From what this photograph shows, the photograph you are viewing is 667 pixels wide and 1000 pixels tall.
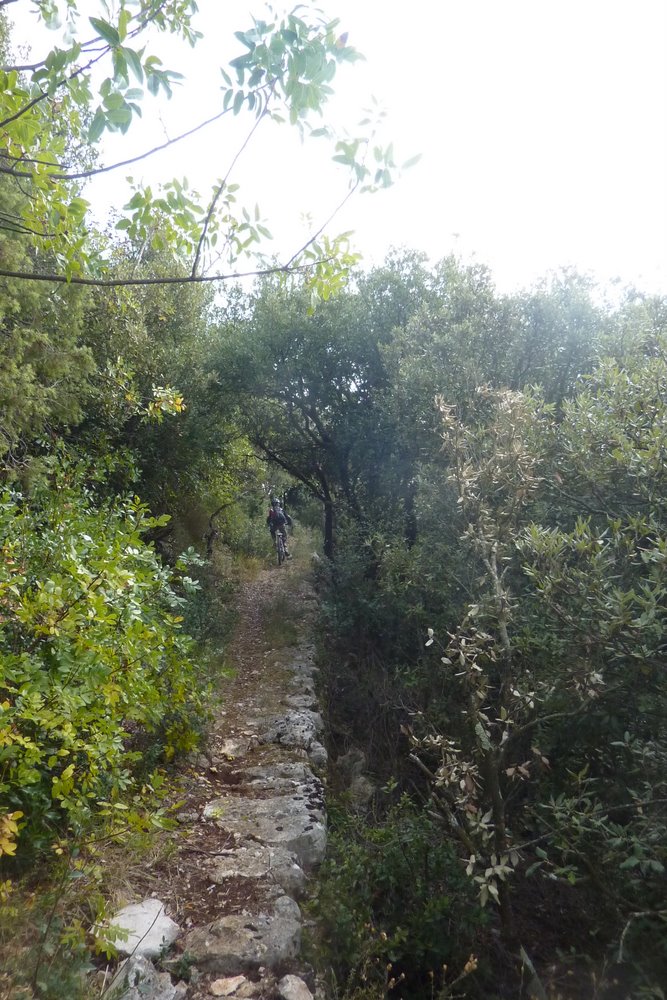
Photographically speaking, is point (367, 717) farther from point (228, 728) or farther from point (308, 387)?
point (308, 387)

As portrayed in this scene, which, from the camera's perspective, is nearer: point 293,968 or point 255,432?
point 293,968

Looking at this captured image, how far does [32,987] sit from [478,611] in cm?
307

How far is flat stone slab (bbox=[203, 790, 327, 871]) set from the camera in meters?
4.74

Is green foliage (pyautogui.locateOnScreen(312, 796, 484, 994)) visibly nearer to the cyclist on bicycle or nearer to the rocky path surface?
the rocky path surface

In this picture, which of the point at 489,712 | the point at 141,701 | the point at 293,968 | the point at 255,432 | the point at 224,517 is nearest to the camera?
the point at 293,968

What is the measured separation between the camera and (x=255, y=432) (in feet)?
45.6

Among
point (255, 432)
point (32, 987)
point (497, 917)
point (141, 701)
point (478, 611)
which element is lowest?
point (497, 917)

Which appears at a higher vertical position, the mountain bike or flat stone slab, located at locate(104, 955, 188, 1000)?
the mountain bike

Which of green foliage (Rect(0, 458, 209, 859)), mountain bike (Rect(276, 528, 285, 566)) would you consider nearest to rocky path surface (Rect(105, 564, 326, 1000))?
green foliage (Rect(0, 458, 209, 859))

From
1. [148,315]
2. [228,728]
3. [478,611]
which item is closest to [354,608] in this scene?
[228,728]

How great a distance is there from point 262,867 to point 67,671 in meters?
2.29

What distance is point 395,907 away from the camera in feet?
14.6

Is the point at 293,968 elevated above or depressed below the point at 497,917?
above

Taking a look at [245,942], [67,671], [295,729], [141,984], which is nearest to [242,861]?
[245,942]
